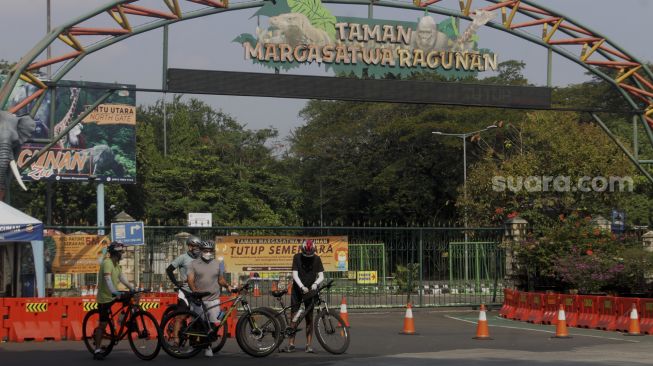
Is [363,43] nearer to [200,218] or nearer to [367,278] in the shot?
[367,278]

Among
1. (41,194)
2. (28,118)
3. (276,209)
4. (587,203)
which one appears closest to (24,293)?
(28,118)

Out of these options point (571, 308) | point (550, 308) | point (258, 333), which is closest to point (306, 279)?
point (258, 333)

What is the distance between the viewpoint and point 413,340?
Result: 19.6 meters

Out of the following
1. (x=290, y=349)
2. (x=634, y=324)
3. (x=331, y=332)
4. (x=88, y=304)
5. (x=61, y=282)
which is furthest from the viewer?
(x=61, y=282)

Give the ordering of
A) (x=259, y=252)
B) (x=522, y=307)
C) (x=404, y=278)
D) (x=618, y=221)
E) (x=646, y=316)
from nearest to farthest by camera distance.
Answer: (x=646, y=316)
(x=522, y=307)
(x=259, y=252)
(x=404, y=278)
(x=618, y=221)

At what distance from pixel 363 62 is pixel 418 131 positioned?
4071 cm

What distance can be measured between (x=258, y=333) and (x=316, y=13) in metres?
9.20

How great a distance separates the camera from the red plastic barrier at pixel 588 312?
79.1ft

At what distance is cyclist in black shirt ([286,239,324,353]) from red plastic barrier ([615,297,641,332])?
8.85m

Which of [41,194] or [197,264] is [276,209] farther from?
[197,264]

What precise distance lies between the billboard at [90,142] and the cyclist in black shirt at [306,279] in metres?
27.5

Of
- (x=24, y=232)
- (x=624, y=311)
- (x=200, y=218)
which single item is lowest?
(x=624, y=311)

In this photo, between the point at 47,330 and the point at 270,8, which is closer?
the point at 47,330

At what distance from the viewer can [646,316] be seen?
2225 centimetres
